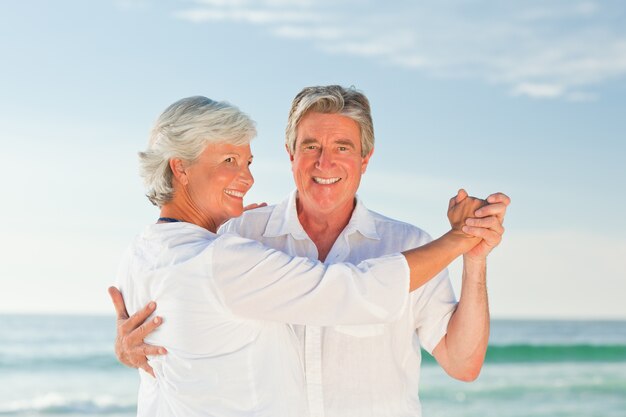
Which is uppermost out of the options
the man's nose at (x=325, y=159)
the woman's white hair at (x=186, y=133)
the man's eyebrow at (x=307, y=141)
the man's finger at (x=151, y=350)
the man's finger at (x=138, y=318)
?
the man's eyebrow at (x=307, y=141)

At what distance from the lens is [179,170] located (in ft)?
9.25

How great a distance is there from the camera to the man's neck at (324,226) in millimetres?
3438

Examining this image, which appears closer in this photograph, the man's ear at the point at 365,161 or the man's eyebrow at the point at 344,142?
the man's eyebrow at the point at 344,142

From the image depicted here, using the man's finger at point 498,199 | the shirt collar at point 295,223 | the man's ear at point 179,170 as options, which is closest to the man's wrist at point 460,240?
the man's finger at point 498,199

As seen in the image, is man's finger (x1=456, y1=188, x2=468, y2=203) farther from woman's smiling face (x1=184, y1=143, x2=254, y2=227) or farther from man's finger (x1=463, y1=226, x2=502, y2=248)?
woman's smiling face (x1=184, y1=143, x2=254, y2=227)

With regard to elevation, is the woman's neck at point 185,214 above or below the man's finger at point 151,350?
above

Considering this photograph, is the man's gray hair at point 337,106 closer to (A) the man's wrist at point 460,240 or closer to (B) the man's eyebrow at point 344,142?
(B) the man's eyebrow at point 344,142

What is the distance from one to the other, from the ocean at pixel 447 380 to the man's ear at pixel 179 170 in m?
10.7

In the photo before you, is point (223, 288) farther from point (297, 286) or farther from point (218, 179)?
point (218, 179)

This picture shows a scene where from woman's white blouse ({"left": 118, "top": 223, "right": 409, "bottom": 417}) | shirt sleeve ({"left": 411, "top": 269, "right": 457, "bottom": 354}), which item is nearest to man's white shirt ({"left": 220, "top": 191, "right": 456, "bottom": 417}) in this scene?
shirt sleeve ({"left": 411, "top": 269, "right": 457, "bottom": 354})

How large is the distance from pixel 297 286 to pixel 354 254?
787 mm

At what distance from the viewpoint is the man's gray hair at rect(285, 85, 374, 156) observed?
330 cm

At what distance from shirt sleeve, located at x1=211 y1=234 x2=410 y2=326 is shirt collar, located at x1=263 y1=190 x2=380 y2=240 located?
0.70 metres

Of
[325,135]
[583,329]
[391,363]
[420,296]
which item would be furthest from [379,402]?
[583,329]
